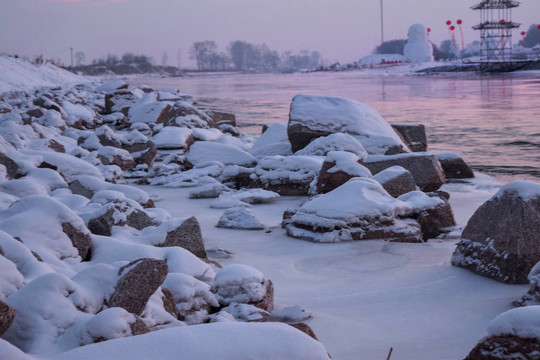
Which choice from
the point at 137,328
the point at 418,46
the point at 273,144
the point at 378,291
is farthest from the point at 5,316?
the point at 418,46

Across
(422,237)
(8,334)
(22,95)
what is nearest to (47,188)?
(422,237)

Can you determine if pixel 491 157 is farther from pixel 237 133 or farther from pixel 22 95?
pixel 22 95

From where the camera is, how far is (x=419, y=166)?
25.1 ft

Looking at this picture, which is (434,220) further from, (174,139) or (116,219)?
(174,139)

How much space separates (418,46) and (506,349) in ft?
306

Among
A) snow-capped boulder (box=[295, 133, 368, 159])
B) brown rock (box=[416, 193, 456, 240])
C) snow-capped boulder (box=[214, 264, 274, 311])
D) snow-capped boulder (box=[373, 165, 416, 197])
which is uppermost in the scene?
snow-capped boulder (box=[295, 133, 368, 159])

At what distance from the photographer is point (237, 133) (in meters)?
14.4

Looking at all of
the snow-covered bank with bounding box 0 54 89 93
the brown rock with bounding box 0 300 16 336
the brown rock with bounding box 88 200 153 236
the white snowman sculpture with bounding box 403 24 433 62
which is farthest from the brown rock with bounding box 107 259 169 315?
the white snowman sculpture with bounding box 403 24 433 62

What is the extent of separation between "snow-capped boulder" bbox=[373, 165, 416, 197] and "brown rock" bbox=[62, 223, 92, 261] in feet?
11.1

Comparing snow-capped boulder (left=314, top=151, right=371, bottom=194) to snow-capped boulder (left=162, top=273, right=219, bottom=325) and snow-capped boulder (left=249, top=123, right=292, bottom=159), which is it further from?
snow-capped boulder (left=162, top=273, right=219, bottom=325)

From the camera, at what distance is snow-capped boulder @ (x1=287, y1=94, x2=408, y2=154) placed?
9.05 metres

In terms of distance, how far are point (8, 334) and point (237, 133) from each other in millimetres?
12010

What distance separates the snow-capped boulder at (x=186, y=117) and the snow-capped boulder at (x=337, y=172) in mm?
6780

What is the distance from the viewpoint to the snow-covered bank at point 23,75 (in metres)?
25.2
